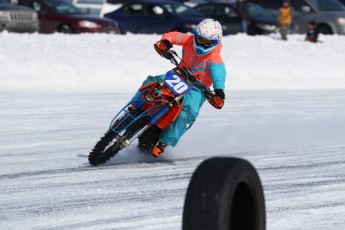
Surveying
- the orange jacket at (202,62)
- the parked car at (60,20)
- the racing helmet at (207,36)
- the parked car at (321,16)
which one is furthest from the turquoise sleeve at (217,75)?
the parked car at (321,16)

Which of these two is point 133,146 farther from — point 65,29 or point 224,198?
point 65,29

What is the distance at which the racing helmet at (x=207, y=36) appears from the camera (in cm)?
938

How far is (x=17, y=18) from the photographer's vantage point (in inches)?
942

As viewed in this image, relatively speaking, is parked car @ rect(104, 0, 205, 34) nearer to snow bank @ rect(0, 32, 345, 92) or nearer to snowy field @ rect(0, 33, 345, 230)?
snow bank @ rect(0, 32, 345, 92)

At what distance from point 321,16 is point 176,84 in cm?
2236

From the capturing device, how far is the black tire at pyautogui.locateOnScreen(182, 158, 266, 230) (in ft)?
13.9

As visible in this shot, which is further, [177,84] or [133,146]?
[133,146]

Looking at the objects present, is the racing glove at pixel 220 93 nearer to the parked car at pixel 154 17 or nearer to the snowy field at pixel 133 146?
the snowy field at pixel 133 146

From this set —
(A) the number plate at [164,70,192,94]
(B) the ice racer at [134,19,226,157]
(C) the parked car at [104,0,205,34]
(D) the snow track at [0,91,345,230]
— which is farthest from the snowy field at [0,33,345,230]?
(C) the parked car at [104,0,205,34]

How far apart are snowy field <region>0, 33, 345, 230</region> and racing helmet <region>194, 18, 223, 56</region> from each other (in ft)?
3.84

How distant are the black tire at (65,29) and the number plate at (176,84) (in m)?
16.7

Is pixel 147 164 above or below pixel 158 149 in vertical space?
below

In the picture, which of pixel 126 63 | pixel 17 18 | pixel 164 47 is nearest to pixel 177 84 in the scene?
pixel 164 47

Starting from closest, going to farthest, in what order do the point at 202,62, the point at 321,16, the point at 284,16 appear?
the point at 202,62, the point at 284,16, the point at 321,16
